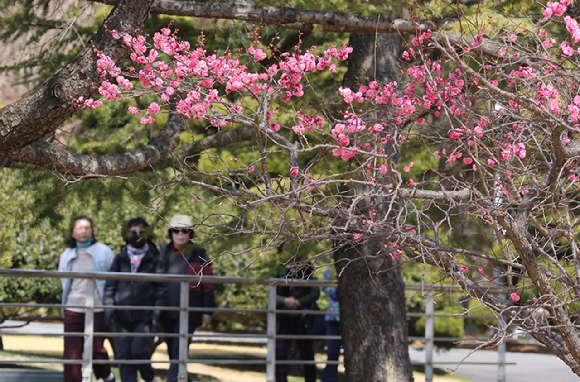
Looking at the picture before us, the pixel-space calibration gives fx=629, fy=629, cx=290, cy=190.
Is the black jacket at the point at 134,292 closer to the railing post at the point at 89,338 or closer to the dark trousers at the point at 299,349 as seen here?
the railing post at the point at 89,338

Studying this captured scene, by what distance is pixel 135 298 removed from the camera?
224 inches

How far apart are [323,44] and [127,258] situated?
343 cm

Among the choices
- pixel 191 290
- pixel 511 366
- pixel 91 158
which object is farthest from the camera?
pixel 511 366

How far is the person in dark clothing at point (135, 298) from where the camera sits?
5.69 metres

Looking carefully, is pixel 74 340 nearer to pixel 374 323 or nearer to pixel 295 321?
pixel 295 321

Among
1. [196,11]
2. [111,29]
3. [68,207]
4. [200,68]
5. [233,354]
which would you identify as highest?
[196,11]

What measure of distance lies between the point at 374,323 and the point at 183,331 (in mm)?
1614

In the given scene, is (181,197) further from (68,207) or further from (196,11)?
(196,11)

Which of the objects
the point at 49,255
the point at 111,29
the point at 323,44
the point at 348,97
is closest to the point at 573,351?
the point at 348,97

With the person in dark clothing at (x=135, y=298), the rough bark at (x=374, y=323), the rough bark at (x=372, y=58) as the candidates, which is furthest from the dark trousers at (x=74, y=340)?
the rough bark at (x=372, y=58)

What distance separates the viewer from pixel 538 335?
310 cm

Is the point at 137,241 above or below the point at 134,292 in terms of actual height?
above

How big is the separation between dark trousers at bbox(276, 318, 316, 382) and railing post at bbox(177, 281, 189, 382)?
121 centimetres

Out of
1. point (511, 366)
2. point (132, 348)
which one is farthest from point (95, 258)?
point (511, 366)
